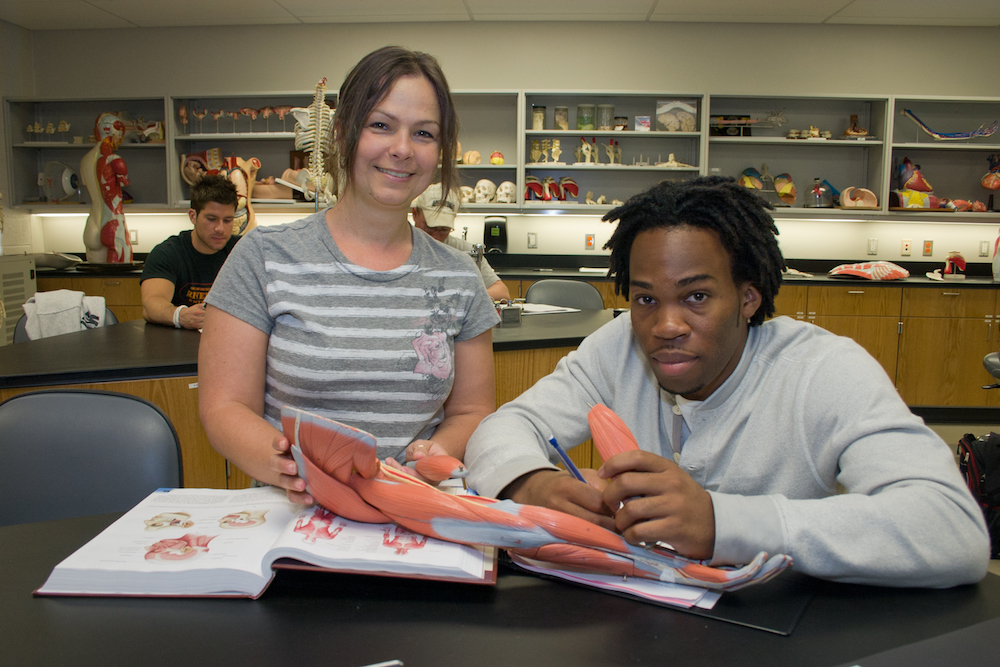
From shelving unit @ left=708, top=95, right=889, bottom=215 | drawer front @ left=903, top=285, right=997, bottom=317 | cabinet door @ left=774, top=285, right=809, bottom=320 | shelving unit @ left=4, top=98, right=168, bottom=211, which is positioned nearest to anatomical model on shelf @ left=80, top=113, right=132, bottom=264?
shelving unit @ left=4, top=98, right=168, bottom=211

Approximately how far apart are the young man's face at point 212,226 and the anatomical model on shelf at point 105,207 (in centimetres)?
251

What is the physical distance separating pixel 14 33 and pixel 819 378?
687 centimetres

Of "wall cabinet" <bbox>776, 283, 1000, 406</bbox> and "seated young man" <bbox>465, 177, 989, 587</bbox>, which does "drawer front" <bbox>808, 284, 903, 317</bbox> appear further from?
"seated young man" <bbox>465, 177, 989, 587</bbox>

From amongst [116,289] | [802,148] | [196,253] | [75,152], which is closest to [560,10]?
[802,148]

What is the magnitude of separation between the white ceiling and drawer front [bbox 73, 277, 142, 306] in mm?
2065

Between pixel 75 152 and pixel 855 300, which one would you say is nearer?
pixel 855 300

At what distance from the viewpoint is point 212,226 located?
2959 millimetres

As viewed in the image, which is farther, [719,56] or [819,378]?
[719,56]

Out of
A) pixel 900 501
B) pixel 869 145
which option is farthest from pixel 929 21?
pixel 900 501

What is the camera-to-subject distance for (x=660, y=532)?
69 cm

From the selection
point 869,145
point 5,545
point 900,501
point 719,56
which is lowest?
point 5,545

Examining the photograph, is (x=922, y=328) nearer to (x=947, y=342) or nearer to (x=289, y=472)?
(x=947, y=342)

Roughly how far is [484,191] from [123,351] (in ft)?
11.5

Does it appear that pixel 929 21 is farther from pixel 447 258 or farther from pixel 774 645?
pixel 774 645
